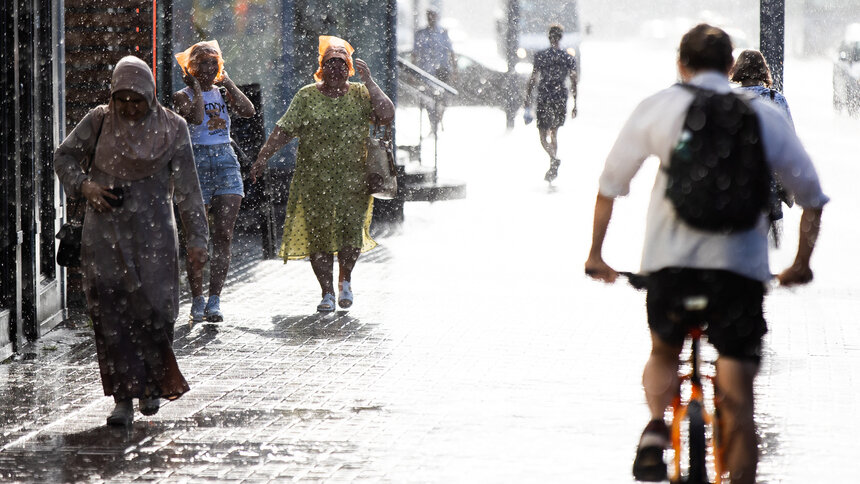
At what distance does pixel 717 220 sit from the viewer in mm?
4312

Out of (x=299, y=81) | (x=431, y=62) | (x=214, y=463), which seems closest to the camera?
(x=214, y=463)

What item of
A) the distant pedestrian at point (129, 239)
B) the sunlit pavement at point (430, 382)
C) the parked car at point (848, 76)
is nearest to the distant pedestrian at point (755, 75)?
the sunlit pavement at point (430, 382)

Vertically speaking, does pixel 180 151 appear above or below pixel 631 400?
above

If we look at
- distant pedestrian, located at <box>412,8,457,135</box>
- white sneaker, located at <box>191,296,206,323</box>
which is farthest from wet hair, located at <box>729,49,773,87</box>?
distant pedestrian, located at <box>412,8,457,135</box>

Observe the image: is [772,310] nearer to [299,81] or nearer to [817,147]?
[299,81]

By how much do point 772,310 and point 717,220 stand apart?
530 cm

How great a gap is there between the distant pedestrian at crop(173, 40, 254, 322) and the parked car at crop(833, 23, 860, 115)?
22.2m

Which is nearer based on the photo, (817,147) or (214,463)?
(214,463)

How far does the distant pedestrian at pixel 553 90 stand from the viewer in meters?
19.0

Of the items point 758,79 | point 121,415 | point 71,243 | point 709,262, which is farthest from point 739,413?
point 758,79

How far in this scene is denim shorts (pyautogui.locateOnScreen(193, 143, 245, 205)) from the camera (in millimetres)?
9047

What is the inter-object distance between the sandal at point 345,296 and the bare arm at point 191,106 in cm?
146

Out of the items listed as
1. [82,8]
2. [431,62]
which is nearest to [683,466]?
[82,8]

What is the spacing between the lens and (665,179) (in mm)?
4414
